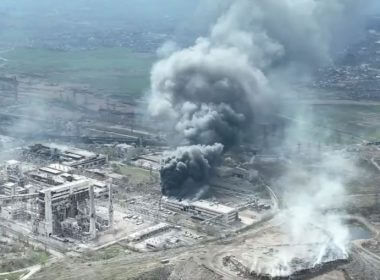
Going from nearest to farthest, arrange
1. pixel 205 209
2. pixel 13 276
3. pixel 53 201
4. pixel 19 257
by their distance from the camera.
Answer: pixel 13 276, pixel 19 257, pixel 53 201, pixel 205 209

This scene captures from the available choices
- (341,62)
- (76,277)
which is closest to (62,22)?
(341,62)

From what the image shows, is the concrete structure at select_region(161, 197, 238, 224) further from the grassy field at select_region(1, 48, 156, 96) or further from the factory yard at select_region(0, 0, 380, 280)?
the grassy field at select_region(1, 48, 156, 96)

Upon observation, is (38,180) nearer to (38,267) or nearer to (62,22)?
(38,267)

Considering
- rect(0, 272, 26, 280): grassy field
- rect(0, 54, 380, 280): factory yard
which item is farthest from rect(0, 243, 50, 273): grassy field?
rect(0, 272, 26, 280): grassy field

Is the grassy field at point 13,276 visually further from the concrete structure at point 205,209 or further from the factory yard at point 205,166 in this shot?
the concrete structure at point 205,209

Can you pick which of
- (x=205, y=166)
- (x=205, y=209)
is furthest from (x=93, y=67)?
(x=205, y=209)

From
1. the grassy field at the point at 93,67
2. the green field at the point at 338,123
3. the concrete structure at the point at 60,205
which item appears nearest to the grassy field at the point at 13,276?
the concrete structure at the point at 60,205

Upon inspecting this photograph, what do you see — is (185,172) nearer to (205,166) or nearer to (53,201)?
(205,166)
